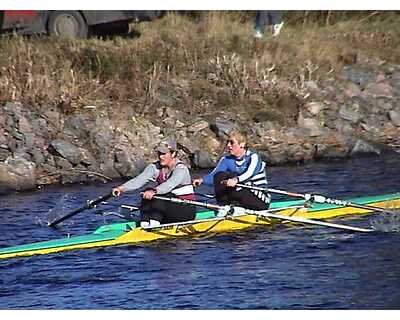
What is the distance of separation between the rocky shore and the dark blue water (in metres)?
2.96

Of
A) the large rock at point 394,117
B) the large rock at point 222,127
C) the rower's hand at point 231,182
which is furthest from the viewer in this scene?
the large rock at point 394,117

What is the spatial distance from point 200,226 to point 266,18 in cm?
995

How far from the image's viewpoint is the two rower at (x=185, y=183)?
1208cm

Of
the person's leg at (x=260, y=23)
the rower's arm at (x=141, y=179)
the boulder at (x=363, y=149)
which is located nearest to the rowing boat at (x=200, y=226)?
the rower's arm at (x=141, y=179)

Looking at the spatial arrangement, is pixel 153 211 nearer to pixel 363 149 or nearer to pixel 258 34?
pixel 363 149

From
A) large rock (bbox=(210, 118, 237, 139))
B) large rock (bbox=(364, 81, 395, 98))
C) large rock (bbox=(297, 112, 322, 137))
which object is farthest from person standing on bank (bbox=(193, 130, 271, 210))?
large rock (bbox=(364, 81, 395, 98))

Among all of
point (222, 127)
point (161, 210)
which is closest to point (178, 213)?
point (161, 210)

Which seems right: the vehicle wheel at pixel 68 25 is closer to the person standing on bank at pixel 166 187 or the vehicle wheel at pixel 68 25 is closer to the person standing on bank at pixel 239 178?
the person standing on bank at pixel 239 178

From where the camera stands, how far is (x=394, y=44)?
2172cm

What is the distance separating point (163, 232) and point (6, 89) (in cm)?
625

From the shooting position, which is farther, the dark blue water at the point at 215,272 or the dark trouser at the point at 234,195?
the dark trouser at the point at 234,195

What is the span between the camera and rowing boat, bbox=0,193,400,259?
11828 millimetres

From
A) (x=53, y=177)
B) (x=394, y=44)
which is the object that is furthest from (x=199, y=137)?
(x=394, y=44)

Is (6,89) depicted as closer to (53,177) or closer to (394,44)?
(53,177)
